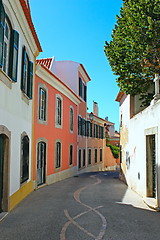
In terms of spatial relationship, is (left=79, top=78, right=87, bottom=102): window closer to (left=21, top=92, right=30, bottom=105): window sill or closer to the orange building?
the orange building

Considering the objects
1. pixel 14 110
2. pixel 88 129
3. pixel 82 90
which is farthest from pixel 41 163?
pixel 88 129

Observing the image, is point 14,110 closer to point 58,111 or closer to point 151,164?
point 151,164

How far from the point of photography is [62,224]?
22.0 feet

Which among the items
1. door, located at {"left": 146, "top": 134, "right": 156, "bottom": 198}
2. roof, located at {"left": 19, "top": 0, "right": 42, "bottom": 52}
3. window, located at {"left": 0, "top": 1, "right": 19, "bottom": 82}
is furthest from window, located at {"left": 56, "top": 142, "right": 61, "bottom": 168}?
window, located at {"left": 0, "top": 1, "right": 19, "bottom": 82}

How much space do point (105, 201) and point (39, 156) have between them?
4.69 meters

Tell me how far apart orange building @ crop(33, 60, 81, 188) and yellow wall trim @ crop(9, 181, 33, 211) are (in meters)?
1.06

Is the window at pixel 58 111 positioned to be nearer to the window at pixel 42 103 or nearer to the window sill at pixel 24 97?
the window at pixel 42 103

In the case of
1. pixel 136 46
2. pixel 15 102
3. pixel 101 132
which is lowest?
pixel 101 132

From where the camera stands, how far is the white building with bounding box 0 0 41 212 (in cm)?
756

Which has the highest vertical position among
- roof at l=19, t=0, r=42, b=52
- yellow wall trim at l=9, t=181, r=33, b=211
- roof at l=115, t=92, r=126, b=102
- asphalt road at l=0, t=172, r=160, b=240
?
roof at l=19, t=0, r=42, b=52

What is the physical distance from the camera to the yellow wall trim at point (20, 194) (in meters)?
8.40

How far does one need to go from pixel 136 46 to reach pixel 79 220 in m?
8.31

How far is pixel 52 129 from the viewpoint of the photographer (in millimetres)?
15375

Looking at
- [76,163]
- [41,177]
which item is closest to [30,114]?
[41,177]
